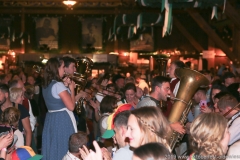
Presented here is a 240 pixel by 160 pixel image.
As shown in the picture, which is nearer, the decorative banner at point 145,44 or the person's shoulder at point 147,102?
the person's shoulder at point 147,102

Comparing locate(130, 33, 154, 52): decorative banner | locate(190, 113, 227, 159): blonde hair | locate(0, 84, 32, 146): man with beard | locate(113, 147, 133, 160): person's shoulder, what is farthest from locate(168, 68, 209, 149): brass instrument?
locate(130, 33, 154, 52): decorative banner

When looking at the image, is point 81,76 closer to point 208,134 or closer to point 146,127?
point 146,127

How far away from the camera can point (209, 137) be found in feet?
9.27

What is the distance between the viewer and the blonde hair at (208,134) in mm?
2796

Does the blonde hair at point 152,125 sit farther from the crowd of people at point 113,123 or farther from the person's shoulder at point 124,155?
the person's shoulder at point 124,155

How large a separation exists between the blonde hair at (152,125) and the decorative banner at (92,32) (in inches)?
800

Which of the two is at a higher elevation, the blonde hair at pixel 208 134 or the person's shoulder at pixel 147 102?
the blonde hair at pixel 208 134

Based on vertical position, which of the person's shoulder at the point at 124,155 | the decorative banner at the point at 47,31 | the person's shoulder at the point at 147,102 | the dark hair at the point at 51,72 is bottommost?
the person's shoulder at the point at 124,155

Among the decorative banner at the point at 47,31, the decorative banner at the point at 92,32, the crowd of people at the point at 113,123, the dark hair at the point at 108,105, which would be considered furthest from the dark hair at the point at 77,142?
the decorative banner at the point at 47,31

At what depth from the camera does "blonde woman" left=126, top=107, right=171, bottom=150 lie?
2.90 m

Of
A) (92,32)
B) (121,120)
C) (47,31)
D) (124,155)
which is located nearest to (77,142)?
(121,120)

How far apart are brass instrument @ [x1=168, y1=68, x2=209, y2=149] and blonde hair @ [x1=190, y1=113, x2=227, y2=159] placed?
1.53m

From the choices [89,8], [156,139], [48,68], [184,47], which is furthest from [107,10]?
[156,139]

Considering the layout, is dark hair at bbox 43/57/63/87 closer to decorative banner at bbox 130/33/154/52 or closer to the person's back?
the person's back
